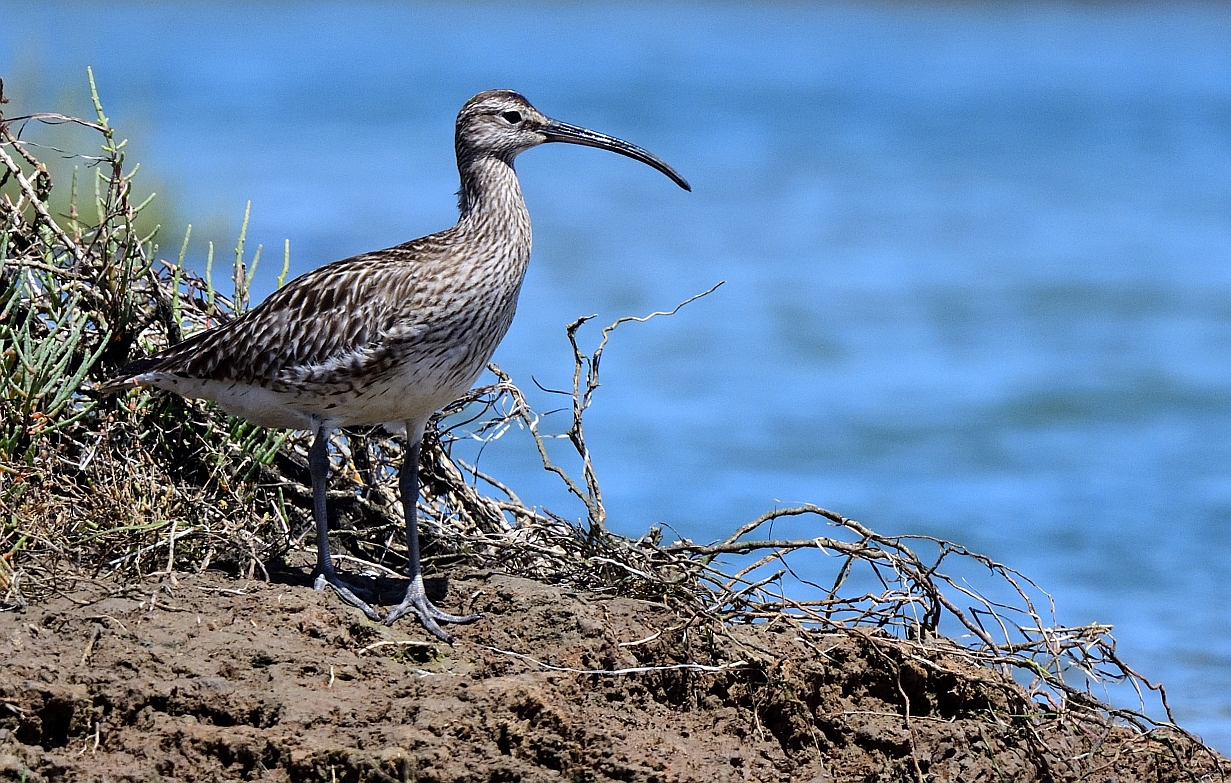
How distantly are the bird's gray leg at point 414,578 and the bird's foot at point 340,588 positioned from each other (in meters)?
0.07

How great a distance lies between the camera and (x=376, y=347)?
18.3 feet

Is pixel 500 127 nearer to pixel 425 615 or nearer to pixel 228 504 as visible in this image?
pixel 228 504

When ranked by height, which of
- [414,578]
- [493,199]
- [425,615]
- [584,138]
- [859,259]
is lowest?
[425,615]

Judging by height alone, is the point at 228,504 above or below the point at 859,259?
below

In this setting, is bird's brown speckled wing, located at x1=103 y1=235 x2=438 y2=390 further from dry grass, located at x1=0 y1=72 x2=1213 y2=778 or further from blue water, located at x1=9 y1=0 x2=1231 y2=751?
blue water, located at x1=9 y1=0 x2=1231 y2=751

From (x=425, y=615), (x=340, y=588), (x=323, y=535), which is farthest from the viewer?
(x=323, y=535)

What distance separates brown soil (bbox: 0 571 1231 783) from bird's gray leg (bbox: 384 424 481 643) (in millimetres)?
63

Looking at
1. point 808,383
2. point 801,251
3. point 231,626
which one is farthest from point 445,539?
point 801,251

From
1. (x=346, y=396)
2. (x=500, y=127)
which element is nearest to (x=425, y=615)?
(x=346, y=396)

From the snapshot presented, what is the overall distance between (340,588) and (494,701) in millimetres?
970

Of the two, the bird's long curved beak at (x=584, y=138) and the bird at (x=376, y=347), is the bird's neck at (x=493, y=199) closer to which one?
the bird at (x=376, y=347)

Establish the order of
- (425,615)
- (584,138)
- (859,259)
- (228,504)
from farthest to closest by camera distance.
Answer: (859,259) < (584,138) < (228,504) < (425,615)

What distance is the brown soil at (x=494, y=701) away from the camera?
4.62 metres

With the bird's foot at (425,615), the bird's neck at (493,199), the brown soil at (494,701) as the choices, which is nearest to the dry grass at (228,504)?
the brown soil at (494,701)
